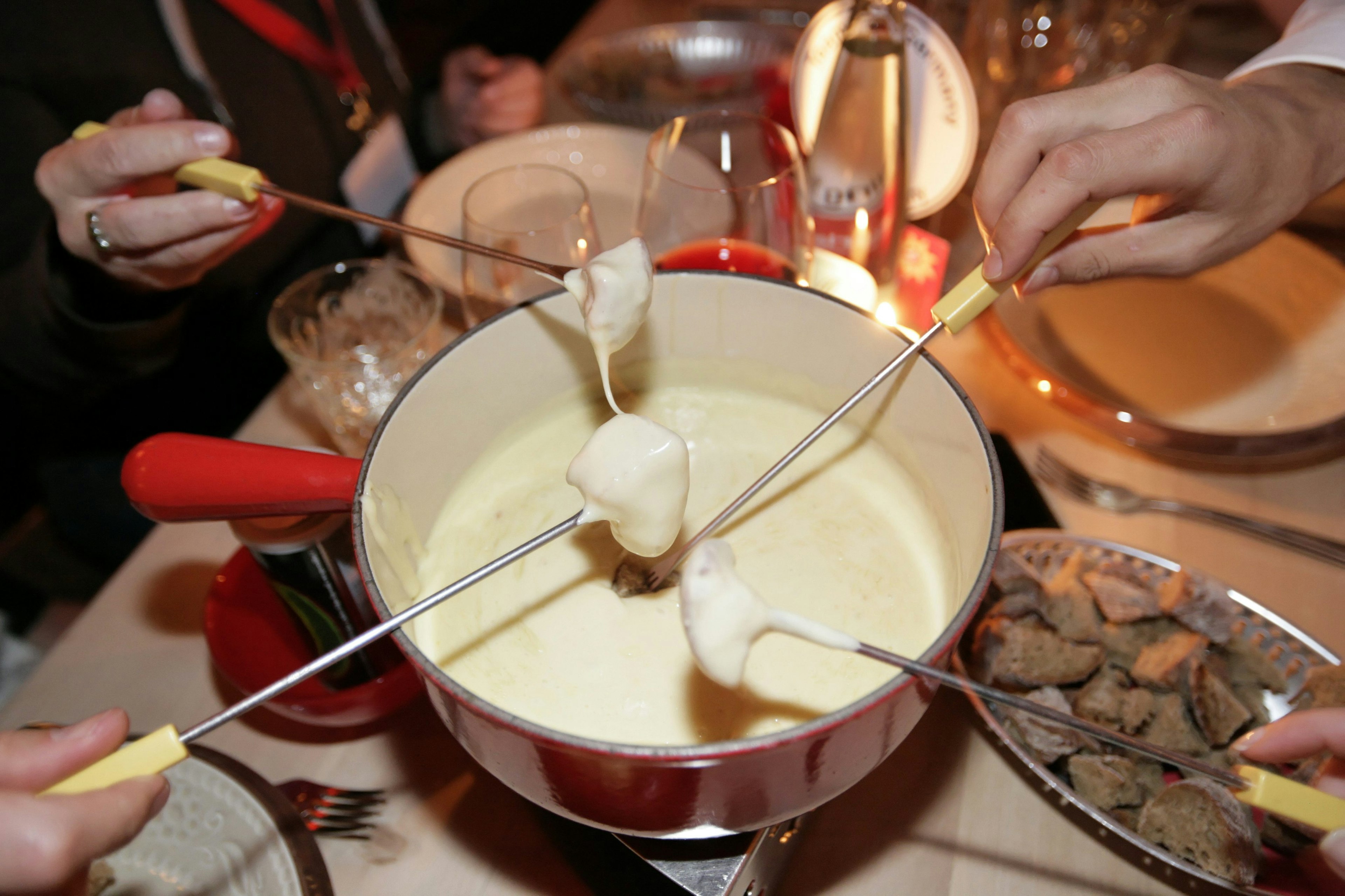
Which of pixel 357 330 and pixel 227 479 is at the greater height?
pixel 227 479

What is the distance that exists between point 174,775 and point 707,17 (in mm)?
1652

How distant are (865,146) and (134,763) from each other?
95 centimetres

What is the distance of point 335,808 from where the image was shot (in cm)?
74

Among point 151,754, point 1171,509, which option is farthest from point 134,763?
point 1171,509

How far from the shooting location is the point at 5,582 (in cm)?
161

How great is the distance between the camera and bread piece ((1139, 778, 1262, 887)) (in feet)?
2.01

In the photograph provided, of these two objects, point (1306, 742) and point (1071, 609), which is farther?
point (1071, 609)

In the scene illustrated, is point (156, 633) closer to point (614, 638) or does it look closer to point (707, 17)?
point (614, 638)

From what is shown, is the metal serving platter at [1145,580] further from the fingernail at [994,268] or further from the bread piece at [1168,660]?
the fingernail at [994,268]

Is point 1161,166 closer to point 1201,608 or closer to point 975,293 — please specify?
point 975,293

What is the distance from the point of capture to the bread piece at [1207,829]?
0.61m

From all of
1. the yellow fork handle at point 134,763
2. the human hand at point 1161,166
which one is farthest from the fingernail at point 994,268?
the yellow fork handle at point 134,763

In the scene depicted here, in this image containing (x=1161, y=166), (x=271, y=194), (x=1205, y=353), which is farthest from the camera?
(x=1205, y=353)

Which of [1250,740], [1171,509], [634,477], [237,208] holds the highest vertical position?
[237,208]
